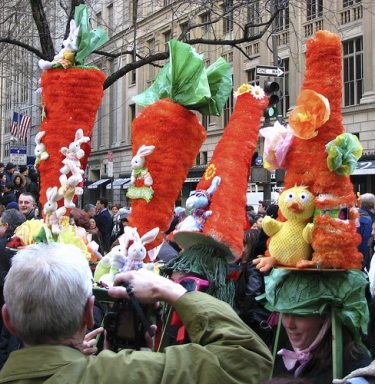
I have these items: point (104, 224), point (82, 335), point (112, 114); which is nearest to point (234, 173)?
point (82, 335)

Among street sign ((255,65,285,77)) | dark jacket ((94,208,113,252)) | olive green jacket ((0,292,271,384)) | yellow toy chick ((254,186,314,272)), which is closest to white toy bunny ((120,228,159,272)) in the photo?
yellow toy chick ((254,186,314,272))

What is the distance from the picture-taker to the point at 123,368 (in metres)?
1.54

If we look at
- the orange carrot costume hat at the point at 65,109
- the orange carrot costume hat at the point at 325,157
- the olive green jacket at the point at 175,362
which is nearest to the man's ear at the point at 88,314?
the olive green jacket at the point at 175,362

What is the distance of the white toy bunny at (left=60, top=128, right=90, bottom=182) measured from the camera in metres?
4.59

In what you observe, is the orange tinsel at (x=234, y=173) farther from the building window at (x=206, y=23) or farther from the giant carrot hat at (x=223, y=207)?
the building window at (x=206, y=23)

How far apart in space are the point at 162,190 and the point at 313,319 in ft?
4.78

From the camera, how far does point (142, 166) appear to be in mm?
3904

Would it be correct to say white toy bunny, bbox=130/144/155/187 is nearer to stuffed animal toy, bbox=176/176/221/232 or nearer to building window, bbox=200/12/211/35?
stuffed animal toy, bbox=176/176/221/232

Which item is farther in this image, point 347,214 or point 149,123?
point 149,123

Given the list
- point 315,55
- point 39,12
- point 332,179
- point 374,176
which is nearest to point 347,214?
point 332,179

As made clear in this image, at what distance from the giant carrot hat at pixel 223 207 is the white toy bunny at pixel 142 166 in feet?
1.13

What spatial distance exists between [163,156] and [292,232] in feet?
3.74

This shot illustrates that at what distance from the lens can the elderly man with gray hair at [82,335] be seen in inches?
60.3

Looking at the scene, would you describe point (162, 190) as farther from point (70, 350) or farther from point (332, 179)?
point (70, 350)
